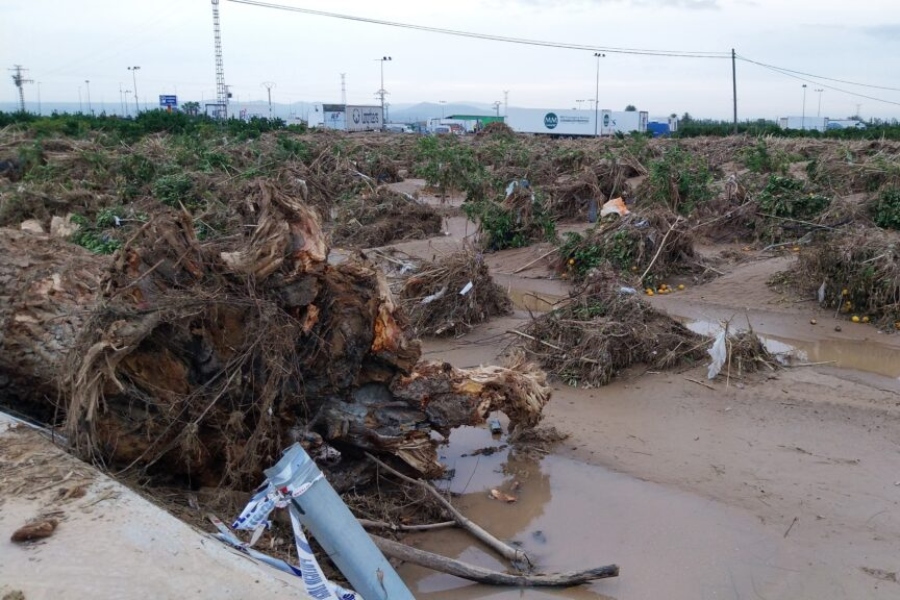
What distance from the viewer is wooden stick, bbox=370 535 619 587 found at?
3680 mm

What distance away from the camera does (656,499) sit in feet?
15.5

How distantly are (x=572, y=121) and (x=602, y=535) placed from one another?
50539mm

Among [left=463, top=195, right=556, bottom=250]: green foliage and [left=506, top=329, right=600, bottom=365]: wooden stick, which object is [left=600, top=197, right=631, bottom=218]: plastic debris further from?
[left=506, top=329, right=600, bottom=365]: wooden stick

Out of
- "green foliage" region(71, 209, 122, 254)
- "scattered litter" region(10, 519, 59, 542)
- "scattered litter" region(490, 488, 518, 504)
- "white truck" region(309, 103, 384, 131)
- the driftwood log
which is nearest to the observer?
"scattered litter" region(10, 519, 59, 542)

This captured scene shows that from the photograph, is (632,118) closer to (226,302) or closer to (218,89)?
(218,89)

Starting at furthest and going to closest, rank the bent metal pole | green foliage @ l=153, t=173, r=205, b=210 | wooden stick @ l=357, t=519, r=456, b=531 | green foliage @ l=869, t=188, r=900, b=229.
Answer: green foliage @ l=153, t=173, r=205, b=210, green foliage @ l=869, t=188, r=900, b=229, wooden stick @ l=357, t=519, r=456, b=531, the bent metal pole

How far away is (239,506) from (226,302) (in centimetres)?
101

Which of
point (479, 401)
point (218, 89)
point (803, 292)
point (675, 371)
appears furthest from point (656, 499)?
point (218, 89)

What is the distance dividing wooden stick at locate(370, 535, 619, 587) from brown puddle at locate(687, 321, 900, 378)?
4.11 metres

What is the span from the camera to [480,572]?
376cm

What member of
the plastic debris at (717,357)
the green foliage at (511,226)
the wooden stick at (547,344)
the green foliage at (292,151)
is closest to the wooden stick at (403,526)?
the wooden stick at (547,344)

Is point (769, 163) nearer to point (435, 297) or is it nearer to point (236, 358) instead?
point (435, 297)

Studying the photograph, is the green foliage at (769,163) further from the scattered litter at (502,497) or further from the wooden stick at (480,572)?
the wooden stick at (480,572)

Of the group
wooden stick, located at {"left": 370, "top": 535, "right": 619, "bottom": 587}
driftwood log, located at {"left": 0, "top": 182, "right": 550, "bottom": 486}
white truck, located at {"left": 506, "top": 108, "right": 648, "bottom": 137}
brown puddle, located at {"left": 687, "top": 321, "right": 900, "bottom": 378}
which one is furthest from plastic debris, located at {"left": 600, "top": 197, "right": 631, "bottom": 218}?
white truck, located at {"left": 506, "top": 108, "right": 648, "bottom": 137}
